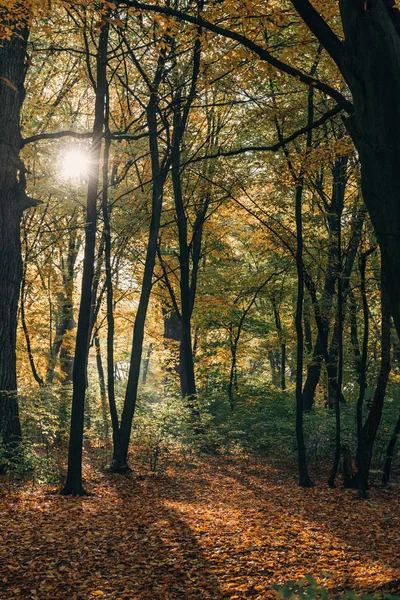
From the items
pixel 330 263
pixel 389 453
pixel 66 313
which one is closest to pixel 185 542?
pixel 389 453

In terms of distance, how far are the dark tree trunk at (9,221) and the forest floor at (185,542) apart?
1.51m

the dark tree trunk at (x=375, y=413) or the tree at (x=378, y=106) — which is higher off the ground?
the tree at (x=378, y=106)

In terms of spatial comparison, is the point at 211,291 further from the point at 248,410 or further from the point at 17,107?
the point at 17,107

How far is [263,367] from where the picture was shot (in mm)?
32594

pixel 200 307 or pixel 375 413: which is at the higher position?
pixel 200 307

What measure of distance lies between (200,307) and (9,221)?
30.4 ft

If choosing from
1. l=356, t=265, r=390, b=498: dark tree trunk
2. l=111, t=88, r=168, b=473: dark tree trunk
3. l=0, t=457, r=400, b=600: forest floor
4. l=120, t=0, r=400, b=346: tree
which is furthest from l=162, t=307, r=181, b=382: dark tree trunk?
l=120, t=0, r=400, b=346: tree

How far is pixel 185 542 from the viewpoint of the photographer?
5992mm

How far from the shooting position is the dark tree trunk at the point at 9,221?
8930 mm

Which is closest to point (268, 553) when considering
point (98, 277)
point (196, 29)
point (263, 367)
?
point (196, 29)

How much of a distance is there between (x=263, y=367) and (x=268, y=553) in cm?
2724

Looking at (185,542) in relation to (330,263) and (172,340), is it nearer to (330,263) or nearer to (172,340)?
(330,263)

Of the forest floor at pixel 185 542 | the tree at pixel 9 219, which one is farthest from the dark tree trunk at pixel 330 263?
the tree at pixel 9 219

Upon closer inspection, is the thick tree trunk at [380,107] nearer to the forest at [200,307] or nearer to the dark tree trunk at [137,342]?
the forest at [200,307]
